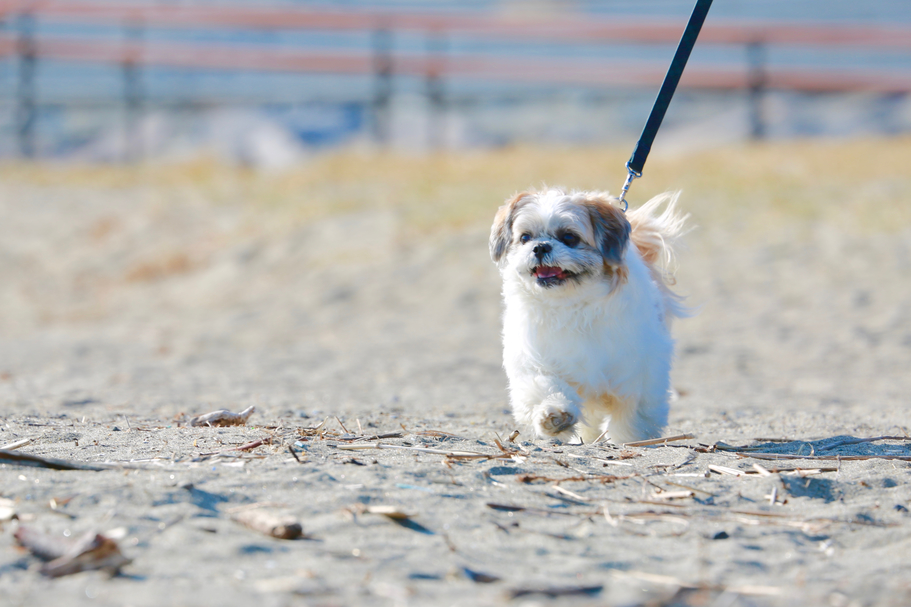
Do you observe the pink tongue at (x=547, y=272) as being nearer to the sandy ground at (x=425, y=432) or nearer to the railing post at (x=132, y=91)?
the sandy ground at (x=425, y=432)

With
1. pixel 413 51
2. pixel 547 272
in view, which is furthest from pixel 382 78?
pixel 547 272

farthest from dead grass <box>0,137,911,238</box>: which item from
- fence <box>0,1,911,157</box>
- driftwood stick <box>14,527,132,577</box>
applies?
driftwood stick <box>14,527,132,577</box>

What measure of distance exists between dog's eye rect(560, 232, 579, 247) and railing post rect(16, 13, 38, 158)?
529 inches

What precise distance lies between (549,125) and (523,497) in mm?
13108

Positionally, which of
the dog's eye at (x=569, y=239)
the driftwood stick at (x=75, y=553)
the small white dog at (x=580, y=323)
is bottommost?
the driftwood stick at (x=75, y=553)

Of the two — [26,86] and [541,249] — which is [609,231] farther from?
[26,86]

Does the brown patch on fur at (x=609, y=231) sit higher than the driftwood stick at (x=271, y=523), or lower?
higher

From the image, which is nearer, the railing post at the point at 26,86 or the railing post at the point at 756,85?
the railing post at the point at 756,85

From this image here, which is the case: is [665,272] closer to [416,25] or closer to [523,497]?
[523,497]

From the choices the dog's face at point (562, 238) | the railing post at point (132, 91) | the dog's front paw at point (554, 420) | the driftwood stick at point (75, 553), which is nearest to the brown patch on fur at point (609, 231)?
the dog's face at point (562, 238)

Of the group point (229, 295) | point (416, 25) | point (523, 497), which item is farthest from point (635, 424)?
point (416, 25)

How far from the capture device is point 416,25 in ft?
46.4

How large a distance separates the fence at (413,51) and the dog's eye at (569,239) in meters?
10.6

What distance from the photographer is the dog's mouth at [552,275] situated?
12.4 ft
